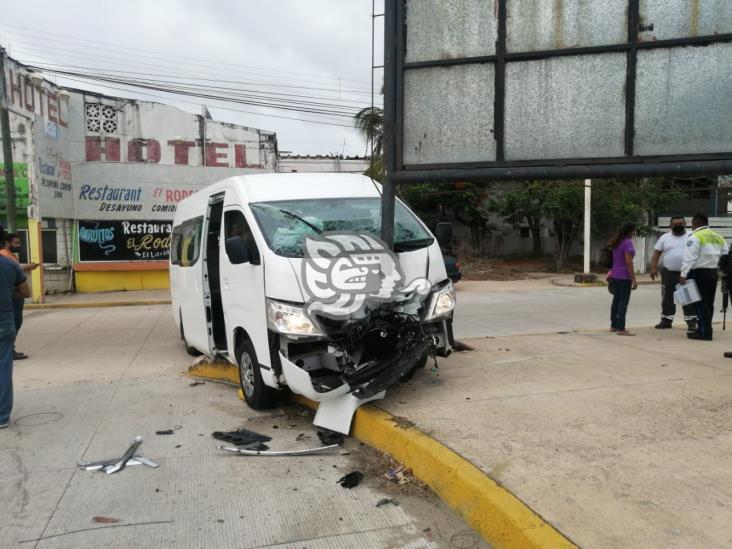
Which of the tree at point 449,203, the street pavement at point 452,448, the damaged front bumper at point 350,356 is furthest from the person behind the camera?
the tree at point 449,203

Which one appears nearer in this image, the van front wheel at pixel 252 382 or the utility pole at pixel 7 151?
the van front wheel at pixel 252 382

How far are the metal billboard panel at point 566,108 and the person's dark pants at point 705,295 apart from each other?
335cm

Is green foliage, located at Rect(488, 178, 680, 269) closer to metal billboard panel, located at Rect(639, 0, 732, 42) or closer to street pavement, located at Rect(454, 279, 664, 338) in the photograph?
street pavement, located at Rect(454, 279, 664, 338)

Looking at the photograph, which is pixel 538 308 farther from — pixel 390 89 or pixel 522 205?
pixel 522 205

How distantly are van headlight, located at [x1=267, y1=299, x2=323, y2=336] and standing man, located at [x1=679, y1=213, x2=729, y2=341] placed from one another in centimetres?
582

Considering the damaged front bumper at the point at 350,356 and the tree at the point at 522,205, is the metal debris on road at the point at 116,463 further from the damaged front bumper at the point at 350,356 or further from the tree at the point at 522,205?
the tree at the point at 522,205

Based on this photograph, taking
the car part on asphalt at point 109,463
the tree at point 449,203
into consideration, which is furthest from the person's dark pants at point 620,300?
the tree at point 449,203

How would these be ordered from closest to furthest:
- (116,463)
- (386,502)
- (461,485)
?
(461,485)
(386,502)
(116,463)

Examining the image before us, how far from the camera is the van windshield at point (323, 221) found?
18.1ft

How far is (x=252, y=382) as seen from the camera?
19.1ft

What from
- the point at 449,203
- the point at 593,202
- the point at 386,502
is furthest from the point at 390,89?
the point at 449,203

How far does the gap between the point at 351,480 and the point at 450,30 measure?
4.56 meters

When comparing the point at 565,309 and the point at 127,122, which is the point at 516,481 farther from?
the point at 127,122

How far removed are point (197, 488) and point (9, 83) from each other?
15.7 metres
